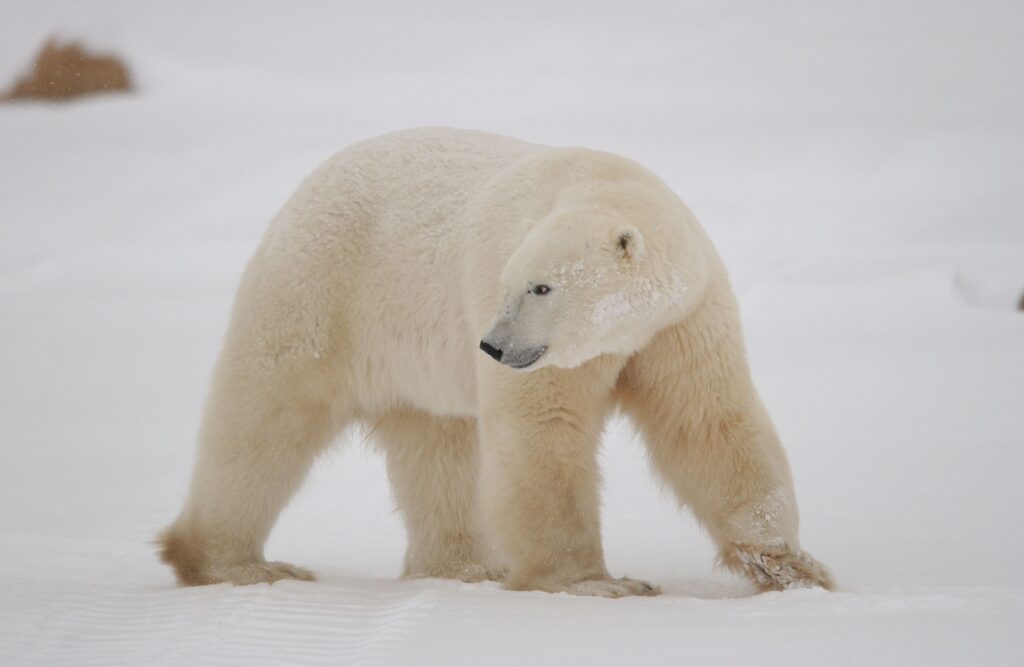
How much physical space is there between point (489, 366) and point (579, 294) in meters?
0.50

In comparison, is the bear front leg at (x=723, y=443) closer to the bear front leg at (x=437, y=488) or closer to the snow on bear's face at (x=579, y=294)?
the snow on bear's face at (x=579, y=294)

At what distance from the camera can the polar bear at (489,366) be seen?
14.4ft

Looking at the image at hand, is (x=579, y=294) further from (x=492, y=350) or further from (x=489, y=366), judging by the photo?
(x=489, y=366)

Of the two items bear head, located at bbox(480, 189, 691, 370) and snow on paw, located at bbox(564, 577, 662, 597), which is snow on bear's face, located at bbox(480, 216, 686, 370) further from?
snow on paw, located at bbox(564, 577, 662, 597)

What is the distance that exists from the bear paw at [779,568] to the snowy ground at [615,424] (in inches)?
3.2

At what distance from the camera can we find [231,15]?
27453 millimetres

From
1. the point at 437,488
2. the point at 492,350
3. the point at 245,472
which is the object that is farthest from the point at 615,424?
the point at 492,350

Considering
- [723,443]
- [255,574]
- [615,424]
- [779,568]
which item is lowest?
[255,574]

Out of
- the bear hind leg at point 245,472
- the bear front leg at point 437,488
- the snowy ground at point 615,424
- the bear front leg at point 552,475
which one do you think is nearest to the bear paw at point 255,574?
the bear hind leg at point 245,472

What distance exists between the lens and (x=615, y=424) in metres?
11.9

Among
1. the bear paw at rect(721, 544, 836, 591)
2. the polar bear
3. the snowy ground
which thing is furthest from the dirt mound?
the bear paw at rect(721, 544, 836, 591)

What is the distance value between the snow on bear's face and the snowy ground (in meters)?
0.88

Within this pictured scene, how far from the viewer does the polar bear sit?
4.38 meters

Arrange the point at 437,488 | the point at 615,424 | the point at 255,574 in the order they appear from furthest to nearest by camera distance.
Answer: the point at 615,424 < the point at 437,488 < the point at 255,574
